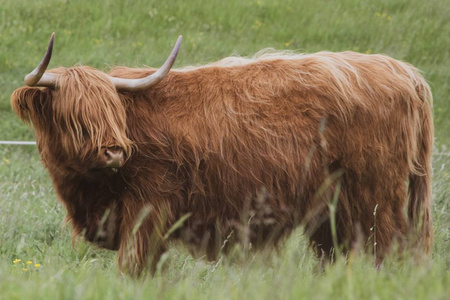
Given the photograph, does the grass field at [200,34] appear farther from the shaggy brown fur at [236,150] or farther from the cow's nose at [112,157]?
the cow's nose at [112,157]

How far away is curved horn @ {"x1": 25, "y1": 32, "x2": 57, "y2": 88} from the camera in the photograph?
3955 mm

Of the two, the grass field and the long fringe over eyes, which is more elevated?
the long fringe over eyes

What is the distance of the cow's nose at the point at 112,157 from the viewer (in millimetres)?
4004

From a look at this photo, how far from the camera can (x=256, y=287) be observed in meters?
2.62

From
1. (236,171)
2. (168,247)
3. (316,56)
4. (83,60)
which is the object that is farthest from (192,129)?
(83,60)

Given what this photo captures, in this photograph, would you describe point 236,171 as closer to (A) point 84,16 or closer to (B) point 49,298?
(B) point 49,298

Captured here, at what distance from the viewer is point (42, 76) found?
4141 mm

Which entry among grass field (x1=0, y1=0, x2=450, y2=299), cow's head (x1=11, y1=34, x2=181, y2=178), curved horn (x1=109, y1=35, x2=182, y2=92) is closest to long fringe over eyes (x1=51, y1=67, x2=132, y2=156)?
cow's head (x1=11, y1=34, x2=181, y2=178)

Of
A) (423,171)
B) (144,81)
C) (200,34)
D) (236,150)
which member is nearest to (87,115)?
(144,81)

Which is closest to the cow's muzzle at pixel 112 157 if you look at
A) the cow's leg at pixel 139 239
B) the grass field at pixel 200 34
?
the cow's leg at pixel 139 239

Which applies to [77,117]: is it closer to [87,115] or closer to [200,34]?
[87,115]

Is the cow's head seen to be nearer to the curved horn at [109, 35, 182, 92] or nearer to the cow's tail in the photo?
the curved horn at [109, 35, 182, 92]

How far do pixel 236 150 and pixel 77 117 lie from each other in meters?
0.96

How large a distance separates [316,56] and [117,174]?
1.53 m
